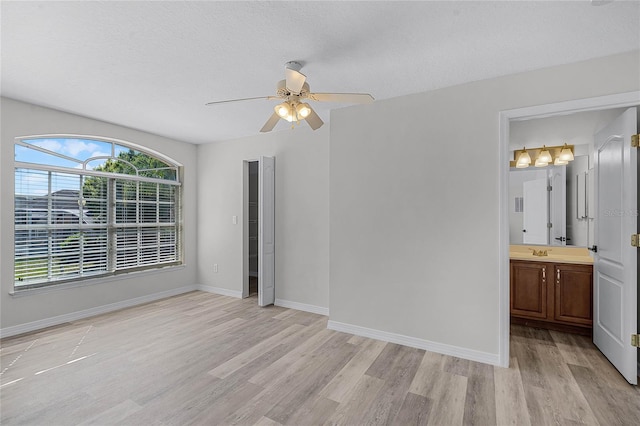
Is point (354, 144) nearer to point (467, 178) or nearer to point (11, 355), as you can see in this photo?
point (467, 178)

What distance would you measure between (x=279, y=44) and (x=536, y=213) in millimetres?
4028

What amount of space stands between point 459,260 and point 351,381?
149 cm

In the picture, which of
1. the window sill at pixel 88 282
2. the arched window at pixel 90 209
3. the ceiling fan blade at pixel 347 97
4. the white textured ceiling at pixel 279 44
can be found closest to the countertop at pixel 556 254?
the white textured ceiling at pixel 279 44

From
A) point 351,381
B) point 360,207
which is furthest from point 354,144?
point 351,381

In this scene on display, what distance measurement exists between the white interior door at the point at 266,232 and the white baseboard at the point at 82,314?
1.70m

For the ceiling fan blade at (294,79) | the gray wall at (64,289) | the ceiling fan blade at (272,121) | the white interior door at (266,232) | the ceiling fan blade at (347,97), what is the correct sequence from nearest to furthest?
the ceiling fan blade at (294,79), the ceiling fan blade at (347,97), the ceiling fan blade at (272,121), the gray wall at (64,289), the white interior door at (266,232)

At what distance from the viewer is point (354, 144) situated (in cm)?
340

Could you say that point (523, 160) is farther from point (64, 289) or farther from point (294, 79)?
point (64, 289)

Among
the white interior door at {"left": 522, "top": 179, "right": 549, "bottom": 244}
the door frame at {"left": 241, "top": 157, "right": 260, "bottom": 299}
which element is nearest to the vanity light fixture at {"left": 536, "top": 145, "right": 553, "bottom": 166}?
the white interior door at {"left": 522, "top": 179, "right": 549, "bottom": 244}

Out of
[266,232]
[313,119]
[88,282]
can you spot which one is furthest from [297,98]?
[88,282]

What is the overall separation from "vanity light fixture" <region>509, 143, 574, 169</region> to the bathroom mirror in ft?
0.24

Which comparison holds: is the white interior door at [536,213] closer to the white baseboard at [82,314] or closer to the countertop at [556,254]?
the countertop at [556,254]

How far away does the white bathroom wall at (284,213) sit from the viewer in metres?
4.11

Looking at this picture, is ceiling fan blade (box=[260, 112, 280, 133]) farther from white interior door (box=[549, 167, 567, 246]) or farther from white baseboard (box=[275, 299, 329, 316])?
white interior door (box=[549, 167, 567, 246])
